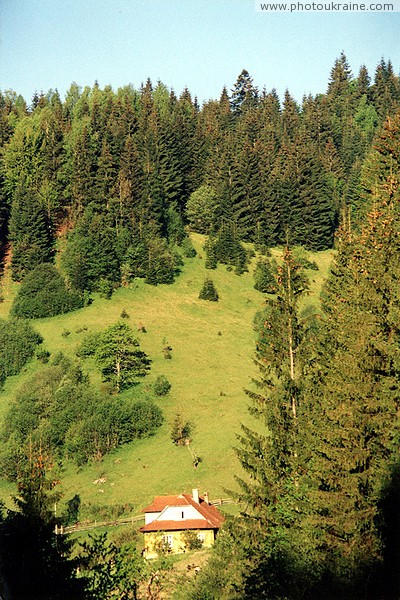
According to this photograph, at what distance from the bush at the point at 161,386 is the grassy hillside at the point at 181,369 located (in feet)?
Result: 2.17

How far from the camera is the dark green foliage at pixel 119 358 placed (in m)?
71.6

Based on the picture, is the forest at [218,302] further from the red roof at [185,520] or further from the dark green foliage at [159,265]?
the red roof at [185,520]

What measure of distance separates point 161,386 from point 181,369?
5.41m

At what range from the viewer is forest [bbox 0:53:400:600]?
24828 millimetres

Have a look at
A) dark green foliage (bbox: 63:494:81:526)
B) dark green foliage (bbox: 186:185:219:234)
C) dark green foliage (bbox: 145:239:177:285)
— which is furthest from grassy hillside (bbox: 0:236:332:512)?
dark green foliage (bbox: 186:185:219:234)

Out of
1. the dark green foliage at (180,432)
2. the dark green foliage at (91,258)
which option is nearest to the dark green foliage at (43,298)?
the dark green foliage at (91,258)

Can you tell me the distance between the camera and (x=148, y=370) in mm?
73438

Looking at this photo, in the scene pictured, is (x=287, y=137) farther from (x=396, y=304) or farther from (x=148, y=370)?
(x=396, y=304)

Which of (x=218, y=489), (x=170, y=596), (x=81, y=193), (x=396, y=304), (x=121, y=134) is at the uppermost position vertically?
(x=121, y=134)

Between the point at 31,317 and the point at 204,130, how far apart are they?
5723 centimetres

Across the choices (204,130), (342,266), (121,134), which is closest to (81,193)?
(121,134)

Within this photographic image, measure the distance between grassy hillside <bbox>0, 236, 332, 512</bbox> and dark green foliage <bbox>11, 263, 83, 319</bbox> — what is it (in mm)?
1486

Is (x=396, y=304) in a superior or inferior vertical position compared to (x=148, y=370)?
superior

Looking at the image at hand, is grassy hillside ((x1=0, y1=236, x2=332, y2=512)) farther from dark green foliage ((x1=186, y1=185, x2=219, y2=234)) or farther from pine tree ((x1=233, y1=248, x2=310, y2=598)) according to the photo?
pine tree ((x1=233, y1=248, x2=310, y2=598))
